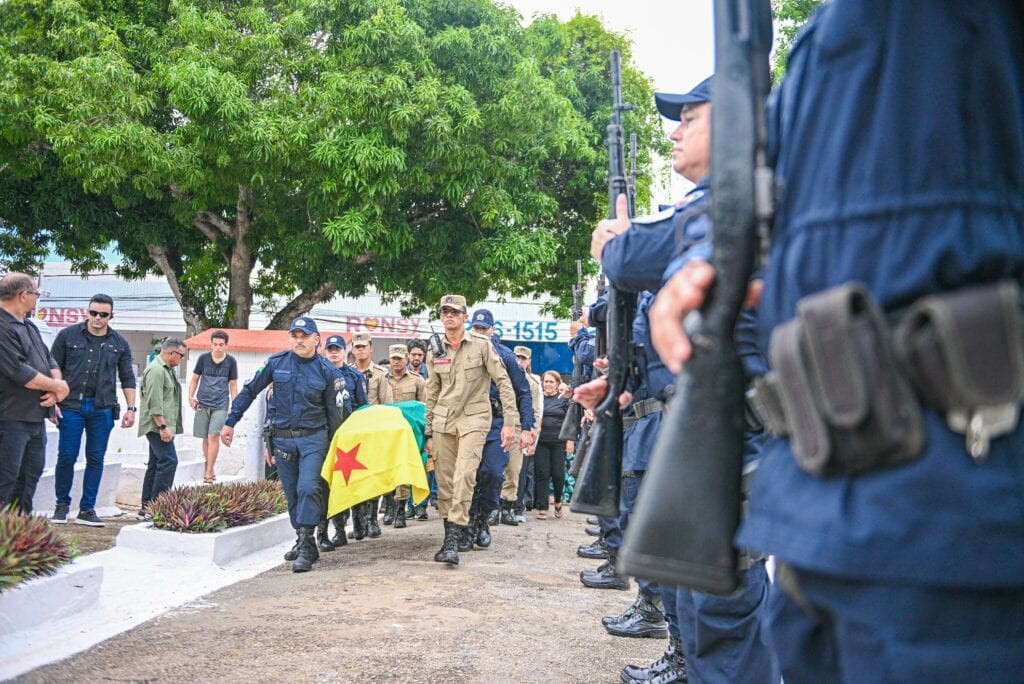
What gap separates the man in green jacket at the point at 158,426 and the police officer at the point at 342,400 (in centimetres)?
176

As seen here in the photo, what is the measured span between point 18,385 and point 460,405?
3.53 m

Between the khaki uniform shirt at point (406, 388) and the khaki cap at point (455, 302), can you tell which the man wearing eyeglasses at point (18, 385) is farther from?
the khaki uniform shirt at point (406, 388)

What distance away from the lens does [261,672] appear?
414cm

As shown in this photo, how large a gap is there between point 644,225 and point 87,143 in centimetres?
1333

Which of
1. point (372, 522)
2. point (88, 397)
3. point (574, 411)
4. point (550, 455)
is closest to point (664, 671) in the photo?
point (574, 411)

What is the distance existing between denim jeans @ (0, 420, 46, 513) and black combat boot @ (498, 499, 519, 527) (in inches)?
216

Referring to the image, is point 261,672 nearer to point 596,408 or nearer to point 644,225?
point 596,408

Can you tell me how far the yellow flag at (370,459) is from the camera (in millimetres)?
7660

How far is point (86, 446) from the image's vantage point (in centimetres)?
841

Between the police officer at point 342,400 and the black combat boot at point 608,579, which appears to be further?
the police officer at point 342,400

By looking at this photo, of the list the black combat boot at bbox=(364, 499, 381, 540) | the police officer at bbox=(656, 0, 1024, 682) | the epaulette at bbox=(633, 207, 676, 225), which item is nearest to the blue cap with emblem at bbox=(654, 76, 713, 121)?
the epaulette at bbox=(633, 207, 676, 225)

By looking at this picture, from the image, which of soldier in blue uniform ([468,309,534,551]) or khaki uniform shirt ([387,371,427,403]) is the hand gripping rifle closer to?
soldier in blue uniform ([468,309,534,551])

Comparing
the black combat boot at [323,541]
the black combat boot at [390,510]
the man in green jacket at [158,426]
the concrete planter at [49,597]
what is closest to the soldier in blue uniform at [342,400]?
the black combat boot at [323,541]

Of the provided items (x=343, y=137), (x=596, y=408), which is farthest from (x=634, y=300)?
(x=343, y=137)
